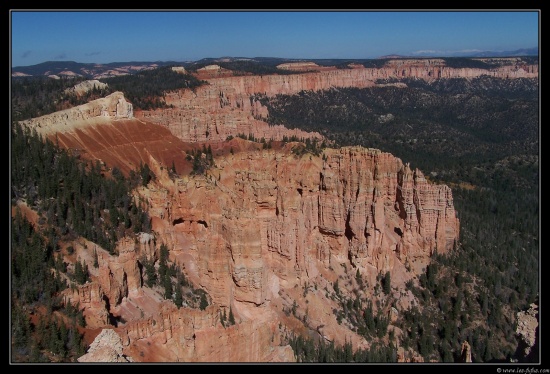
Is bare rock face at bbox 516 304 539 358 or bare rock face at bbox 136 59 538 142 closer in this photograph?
bare rock face at bbox 516 304 539 358

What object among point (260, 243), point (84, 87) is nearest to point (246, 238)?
point (260, 243)

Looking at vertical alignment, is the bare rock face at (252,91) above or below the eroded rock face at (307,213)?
above

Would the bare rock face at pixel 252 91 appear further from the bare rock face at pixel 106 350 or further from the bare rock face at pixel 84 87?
the bare rock face at pixel 106 350

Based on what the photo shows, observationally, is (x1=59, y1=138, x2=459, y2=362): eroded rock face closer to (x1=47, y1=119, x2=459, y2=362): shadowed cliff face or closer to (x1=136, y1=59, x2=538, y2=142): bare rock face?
(x1=47, y1=119, x2=459, y2=362): shadowed cliff face

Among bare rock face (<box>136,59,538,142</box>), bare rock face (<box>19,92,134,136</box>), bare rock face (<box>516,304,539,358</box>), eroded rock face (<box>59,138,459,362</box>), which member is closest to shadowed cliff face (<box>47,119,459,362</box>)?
eroded rock face (<box>59,138,459,362</box>)

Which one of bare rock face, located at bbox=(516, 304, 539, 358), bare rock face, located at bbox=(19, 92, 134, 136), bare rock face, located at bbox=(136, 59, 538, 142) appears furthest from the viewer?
bare rock face, located at bbox=(136, 59, 538, 142)

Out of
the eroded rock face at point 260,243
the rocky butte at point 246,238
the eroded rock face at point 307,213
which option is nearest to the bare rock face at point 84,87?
the rocky butte at point 246,238
